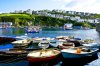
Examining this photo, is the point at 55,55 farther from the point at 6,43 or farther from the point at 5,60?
the point at 6,43

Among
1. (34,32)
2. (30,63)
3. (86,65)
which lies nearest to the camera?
(30,63)

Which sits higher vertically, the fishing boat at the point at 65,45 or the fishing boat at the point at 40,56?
the fishing boat at the point at 65,45

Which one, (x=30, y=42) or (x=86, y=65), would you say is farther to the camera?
(x=30, y=42)

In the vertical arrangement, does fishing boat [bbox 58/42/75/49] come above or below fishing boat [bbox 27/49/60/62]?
above

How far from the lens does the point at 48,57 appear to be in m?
43.1

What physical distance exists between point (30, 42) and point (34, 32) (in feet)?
279

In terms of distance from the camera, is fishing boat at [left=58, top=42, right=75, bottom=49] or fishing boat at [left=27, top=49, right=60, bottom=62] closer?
fishing boat at [left=27, top=49, right=60, bottom=62]

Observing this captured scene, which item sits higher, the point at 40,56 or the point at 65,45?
the point at 65,45

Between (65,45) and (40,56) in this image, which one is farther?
(65,45)

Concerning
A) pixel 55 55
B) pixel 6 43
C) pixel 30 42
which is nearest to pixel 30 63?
pixel 55 55

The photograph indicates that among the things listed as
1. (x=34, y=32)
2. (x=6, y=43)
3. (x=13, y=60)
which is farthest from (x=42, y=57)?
(x=34, y=32)

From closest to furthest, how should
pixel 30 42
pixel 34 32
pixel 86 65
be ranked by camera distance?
pixel 86 65 → pixel 30 42 → pixel 34 32

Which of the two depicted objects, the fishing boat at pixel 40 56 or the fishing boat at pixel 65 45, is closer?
the fishing boat at pixel 40 56

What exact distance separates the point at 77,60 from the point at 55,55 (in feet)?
13.2
